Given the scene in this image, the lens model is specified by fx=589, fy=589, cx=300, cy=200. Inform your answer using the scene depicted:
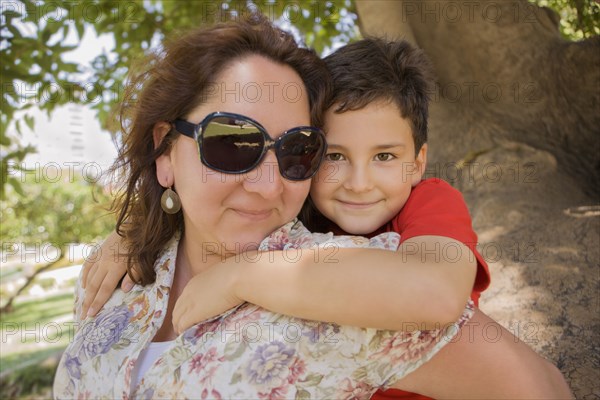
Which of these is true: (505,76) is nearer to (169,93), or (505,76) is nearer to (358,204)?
(358,204)

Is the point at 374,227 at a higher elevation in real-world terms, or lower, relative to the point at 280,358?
higher

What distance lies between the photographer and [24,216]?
10.9 meters

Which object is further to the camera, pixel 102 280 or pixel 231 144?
pixel 102 280

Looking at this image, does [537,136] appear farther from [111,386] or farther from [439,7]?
[111,386]

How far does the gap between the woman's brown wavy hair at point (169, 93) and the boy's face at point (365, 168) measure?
12 centimetres

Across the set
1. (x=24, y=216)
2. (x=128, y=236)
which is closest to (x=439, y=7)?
(x=128, y=236)

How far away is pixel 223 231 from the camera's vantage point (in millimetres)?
1796

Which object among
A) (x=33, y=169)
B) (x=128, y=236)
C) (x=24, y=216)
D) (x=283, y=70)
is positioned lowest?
(x=24, y=216)

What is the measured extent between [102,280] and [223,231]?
1.90ft

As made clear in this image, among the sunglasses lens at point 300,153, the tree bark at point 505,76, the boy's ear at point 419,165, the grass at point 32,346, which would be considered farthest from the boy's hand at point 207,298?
the tree bark at point 505,76

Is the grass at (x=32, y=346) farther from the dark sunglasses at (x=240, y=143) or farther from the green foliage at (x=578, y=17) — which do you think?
the green foliage at (x=578, y=17)

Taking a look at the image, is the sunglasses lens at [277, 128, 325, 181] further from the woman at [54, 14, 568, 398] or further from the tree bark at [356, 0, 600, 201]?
the tree bark at [356, 0, 600, 201]

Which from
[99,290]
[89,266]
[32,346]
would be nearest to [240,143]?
[99,290]

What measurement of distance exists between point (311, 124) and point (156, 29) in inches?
174
